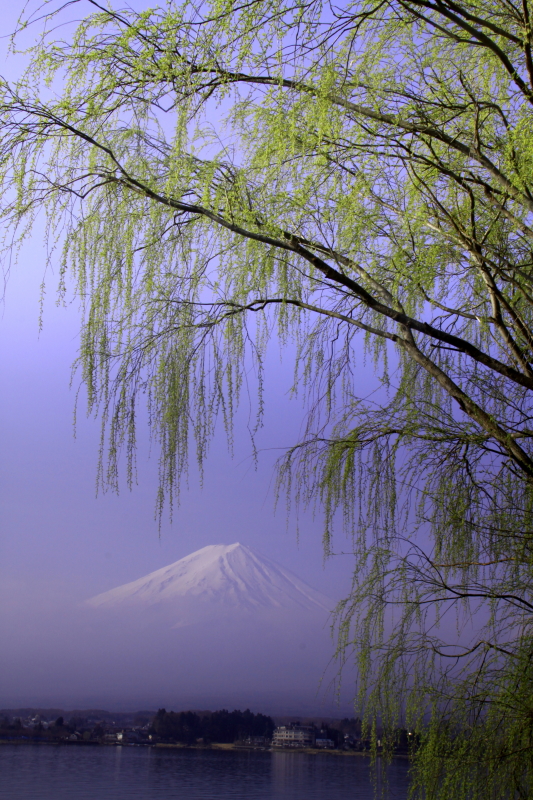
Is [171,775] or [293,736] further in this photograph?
[171,775]

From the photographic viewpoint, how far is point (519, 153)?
2.05 m

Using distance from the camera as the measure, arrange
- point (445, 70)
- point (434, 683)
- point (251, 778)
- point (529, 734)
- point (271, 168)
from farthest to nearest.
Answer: point (251, 778) < point (445, 70) < point (271, 168) < point (434, 683) < point (529, 734)

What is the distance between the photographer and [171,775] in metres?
15.2

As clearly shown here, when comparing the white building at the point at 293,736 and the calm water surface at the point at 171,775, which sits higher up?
the white building at the point at 293,736

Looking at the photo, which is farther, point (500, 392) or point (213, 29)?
point (500, 392)

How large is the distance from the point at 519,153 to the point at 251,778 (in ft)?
54.3

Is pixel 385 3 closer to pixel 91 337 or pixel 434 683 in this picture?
pixel 91 337

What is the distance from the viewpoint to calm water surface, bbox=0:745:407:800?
42.1 feet

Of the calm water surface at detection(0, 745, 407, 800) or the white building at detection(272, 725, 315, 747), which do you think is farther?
the calm water surface at detection(0, 745, 407, 800)

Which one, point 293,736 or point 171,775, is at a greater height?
point 293,736

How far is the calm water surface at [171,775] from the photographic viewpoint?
42.1 ft

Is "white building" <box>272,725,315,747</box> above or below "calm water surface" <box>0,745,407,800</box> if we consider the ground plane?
above

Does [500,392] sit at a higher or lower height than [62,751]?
higher

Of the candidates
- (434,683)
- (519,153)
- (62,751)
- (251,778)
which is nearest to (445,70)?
(519,153)
